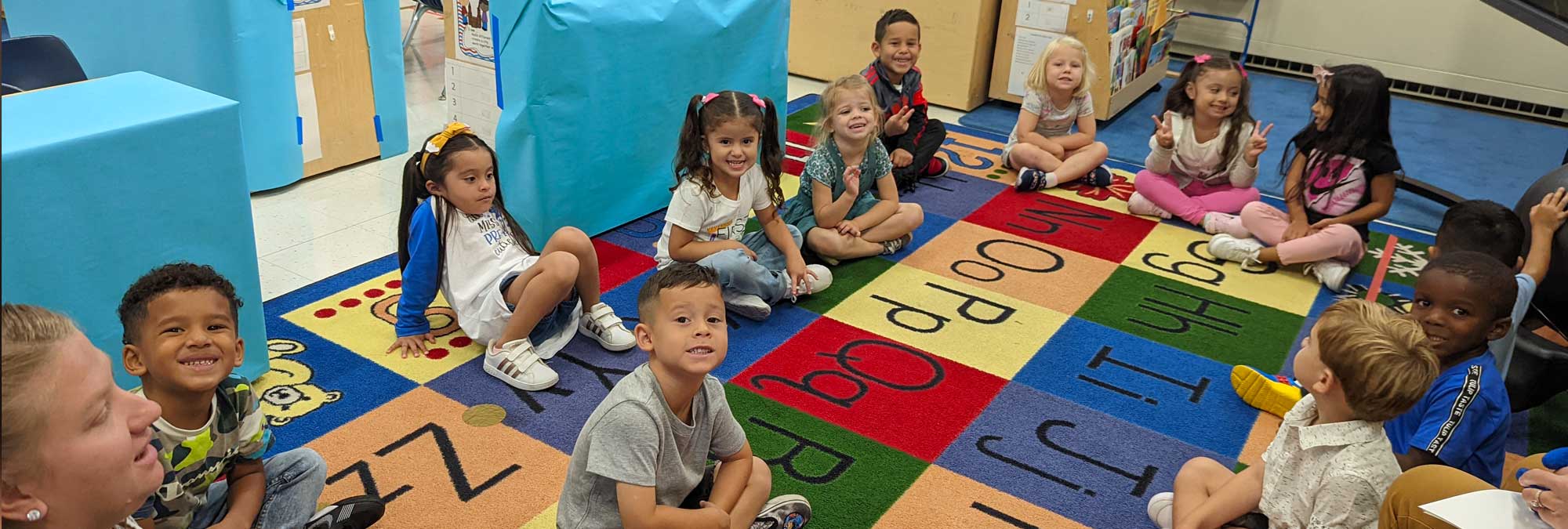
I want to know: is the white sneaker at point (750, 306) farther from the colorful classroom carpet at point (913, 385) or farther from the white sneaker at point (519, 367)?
the white sneaker at point (519, 367)

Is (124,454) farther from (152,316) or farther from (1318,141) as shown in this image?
(1318,141)

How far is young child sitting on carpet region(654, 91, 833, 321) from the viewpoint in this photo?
2861 mm

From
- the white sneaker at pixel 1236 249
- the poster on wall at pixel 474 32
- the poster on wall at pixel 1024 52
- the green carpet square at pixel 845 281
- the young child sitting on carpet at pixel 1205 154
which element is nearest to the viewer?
the green carpet square at pixel 845 281

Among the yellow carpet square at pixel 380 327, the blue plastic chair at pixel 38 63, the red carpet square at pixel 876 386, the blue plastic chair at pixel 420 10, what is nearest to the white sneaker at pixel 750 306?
the red carpet square at pixel 876 386

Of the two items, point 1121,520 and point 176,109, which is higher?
point 176,109

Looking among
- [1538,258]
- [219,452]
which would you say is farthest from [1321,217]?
[219,452]

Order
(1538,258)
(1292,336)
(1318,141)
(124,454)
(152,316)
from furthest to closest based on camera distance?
(1318,141), (1292,336), (1538,258), (152,316), (124,454)

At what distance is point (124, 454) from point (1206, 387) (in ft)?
7.53

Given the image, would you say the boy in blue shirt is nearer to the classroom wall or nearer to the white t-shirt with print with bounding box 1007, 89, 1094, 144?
the white t-shirt with print with bounding box 1007, 89, 1094, 144

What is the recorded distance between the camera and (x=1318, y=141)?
341cm

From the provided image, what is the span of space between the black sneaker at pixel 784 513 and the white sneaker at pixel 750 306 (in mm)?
880

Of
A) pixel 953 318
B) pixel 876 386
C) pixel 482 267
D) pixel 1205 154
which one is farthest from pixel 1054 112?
pixel 482 267

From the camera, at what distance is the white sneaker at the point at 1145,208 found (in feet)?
12.6

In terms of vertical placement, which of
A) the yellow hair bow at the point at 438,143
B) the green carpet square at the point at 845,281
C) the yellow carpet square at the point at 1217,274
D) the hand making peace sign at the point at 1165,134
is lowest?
the green carpet square at the point at 845,281
